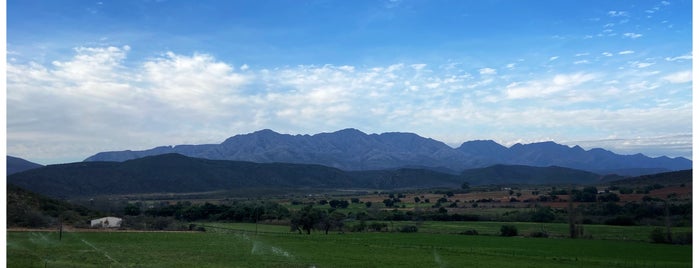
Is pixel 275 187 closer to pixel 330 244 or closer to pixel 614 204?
pixel 614 204

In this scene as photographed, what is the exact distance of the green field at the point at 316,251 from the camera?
3048cm

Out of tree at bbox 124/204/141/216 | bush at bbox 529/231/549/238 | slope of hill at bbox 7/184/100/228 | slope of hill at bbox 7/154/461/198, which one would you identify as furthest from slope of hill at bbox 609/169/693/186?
slope of hill at bbox 7/154/461/198

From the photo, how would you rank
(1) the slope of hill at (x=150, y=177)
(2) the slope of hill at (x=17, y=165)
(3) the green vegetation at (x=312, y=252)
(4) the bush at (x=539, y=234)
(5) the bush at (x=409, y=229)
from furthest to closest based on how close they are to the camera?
1. (1) the slope of hill at (x=150, y=177)
2. (2) the slope of hill at (x=17, y=165)
3. (5) the bush at (x=409, y=229)
4. (4) the bush at (x=539, y=234)
5. (3) the green vegetation at (x=312, y=252)

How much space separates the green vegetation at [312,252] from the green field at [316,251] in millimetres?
49

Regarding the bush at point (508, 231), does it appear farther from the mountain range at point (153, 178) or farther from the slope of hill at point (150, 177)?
the slope of hill at point (150, 177)

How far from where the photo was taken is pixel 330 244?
46094 millimetres

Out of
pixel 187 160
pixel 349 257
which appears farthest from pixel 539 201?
pixel 187 160

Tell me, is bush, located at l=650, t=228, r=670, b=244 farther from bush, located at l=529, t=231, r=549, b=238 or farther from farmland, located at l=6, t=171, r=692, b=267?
bush, located at l=529, t=231, r=549, b=238

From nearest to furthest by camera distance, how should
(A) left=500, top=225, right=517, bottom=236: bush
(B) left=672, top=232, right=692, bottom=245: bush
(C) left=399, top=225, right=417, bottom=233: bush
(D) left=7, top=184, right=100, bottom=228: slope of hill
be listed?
(B) left=672, top=232, right=692, bottom=245: bush
(D) left=7, top=184, right=100, bottom=228: slope of hill
(A) left=500, top=225, right=517, bottom=236: bush
(C) left=399, top=225, right=417, bottom=233: bush

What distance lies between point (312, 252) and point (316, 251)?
97cm

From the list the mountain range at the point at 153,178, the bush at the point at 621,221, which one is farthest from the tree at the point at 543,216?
the mountain range at the point at 153,178

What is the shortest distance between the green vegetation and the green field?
5 centimetres

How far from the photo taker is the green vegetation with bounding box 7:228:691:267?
30.4 m

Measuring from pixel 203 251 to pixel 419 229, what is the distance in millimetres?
33721
